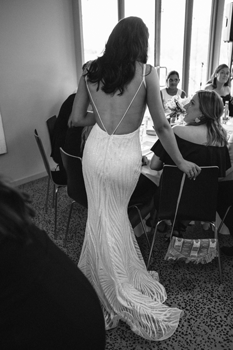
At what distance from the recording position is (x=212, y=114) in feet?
6.77

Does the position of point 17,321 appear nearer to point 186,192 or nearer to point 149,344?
point 149,344

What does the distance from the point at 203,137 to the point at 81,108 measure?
81cm

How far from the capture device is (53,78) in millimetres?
3754

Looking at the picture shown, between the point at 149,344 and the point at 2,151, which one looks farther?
the point at 2,151

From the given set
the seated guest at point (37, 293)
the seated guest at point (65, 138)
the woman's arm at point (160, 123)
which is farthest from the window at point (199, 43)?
the seated guest at point (37, 293)

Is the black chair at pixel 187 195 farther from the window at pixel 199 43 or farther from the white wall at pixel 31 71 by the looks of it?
the window at pixel 199 43

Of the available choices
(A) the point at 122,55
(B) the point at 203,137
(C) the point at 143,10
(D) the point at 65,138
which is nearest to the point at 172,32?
(C) the point at 143,10

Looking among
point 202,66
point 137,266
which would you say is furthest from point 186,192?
point 202,66

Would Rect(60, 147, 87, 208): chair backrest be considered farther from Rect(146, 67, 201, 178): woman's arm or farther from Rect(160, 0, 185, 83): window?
Rect(160, 0, 185, 83): window

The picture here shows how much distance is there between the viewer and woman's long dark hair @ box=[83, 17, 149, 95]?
1.48 meters

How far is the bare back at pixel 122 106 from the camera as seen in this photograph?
158 centimetres

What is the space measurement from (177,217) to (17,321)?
4.85ft

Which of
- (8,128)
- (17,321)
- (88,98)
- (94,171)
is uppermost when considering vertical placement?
(88,98)

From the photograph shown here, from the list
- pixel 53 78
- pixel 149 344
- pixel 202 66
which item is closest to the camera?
pixel 149 344
